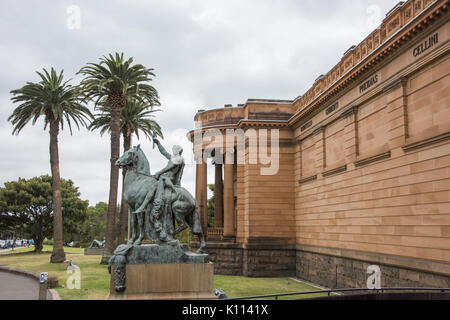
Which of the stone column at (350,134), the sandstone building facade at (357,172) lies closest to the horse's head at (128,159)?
the sandstone building facade at (357,172)

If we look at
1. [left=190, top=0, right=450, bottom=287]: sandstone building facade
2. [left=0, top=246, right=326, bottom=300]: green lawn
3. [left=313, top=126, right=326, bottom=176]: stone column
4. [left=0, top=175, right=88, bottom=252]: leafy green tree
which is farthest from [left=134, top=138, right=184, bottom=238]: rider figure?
[left=0, top=175, right=88, bottom=252]: leafy green tree

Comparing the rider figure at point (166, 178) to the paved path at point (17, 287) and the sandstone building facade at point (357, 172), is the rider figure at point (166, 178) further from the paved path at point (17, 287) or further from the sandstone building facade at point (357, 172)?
the paved path at point (17, 287)

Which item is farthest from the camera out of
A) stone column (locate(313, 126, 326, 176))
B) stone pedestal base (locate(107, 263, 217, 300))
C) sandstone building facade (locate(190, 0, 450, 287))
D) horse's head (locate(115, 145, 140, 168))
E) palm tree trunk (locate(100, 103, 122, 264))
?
palm tree trunk (locate(100, 103, 122, 264))

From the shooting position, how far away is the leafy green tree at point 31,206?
49.1 metres

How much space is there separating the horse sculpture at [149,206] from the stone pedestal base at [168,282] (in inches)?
32.5

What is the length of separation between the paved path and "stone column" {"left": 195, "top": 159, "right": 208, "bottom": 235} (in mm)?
14084

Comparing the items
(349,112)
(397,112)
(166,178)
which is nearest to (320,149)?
(349,112)

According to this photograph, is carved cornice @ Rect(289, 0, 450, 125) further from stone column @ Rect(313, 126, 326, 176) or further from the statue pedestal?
the statue pedestal

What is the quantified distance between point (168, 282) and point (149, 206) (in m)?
2.20

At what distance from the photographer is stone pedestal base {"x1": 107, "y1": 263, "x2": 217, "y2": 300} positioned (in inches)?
419

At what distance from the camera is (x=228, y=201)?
3356 centimetres

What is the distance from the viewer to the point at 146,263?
10922 millimetres
